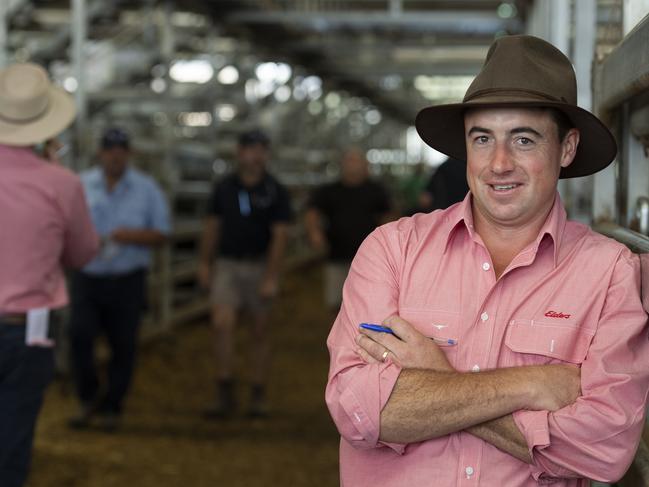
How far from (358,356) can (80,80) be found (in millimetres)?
5989

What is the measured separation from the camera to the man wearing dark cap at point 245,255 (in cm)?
703

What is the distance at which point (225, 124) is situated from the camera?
11883 millimetres

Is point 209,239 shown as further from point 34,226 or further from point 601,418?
point 601,418

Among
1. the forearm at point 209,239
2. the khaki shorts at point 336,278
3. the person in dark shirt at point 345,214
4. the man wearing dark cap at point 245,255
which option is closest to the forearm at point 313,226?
the person in dark shirt at point 345,214

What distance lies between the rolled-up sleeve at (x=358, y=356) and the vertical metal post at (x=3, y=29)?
17.7 ft

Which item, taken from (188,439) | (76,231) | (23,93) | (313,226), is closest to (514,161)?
(76,231)

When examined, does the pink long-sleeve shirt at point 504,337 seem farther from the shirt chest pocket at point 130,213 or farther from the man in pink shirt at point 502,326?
the shirt chest pocket at point 130,213

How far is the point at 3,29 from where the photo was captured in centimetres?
762

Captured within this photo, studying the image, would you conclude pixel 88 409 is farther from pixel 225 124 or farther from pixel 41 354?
pixel 225 124

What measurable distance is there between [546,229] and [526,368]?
0.34m

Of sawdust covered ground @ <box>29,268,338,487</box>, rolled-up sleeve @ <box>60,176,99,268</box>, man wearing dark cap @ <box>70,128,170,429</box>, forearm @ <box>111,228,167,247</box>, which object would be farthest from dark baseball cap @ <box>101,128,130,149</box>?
rolled-up sleeve @ <box>60,176,99,268</box>

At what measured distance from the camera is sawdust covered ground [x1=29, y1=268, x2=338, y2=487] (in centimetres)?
574

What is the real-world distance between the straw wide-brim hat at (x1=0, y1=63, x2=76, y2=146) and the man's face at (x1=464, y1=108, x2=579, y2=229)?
2.26 m

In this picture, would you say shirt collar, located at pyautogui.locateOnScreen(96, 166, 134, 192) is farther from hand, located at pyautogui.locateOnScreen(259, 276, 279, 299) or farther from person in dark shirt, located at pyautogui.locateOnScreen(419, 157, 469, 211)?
person in dark shirt, located at pyautogui.locateOnScreen(419, 157, 469, 211)
